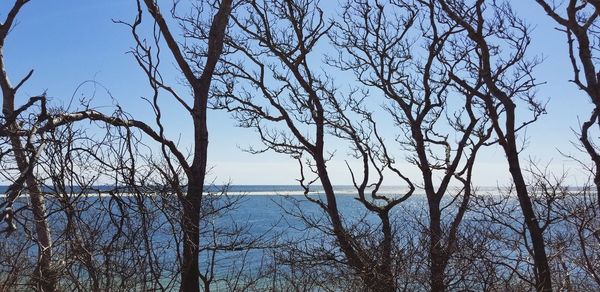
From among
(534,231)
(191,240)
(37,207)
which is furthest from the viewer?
(534,231)

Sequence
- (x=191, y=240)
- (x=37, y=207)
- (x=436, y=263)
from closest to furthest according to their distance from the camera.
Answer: (x=37, y=207) < (x=191, y=240) < (x=436, y=263)

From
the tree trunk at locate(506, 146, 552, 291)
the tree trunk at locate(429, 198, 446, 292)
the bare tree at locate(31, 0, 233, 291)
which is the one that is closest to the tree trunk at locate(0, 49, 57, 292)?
the bare tree at locate(31, 0, 233, 291)

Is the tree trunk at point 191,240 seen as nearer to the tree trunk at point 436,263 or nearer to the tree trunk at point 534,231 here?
the tree trunk at point 436,263

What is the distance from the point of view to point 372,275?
6.86 metres

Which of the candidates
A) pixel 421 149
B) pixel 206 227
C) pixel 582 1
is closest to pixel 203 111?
pixel 206 227

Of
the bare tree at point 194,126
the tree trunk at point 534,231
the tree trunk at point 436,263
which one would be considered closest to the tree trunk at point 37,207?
the bare tree at point 194,126

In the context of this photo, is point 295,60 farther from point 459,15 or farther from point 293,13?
point 459,15

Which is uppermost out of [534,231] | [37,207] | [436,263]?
[37,207]

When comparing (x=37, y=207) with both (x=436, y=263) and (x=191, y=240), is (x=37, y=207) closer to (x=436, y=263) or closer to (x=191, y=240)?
(x=191, y=240)

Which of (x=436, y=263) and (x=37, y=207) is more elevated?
(x=37, y=207)

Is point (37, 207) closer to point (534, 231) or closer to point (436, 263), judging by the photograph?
point (436, 263)

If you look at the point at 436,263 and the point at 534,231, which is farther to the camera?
the point at 436,263

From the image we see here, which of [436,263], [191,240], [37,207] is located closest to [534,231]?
[436,263]

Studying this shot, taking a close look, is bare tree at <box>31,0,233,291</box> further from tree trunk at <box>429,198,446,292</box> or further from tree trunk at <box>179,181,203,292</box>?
tree trunk at <box>429,198,446,292</box>
